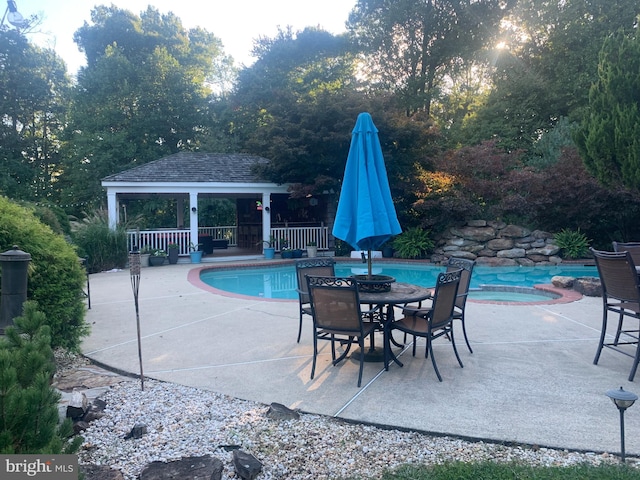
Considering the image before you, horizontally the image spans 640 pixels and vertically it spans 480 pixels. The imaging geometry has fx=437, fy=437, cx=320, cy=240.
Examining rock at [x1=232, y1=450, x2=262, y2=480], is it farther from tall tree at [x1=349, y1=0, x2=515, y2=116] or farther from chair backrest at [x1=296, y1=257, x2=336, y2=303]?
tall tree at [x1=349, y1=0, x2=515, y2=116]

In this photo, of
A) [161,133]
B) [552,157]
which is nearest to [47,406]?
[552,157]

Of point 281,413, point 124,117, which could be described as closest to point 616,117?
point 281,413

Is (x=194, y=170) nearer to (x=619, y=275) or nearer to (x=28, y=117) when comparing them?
(x=28, y=117)

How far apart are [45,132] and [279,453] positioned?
25365mm

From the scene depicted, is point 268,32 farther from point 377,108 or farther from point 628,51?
point 628,51

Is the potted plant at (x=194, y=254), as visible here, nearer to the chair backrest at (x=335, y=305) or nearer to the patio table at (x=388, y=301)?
the patio table at (x=388, y=301)

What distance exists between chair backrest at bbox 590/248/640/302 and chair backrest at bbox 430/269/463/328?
1.26m

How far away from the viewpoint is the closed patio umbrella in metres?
4.16

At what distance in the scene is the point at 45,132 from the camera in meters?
22.6

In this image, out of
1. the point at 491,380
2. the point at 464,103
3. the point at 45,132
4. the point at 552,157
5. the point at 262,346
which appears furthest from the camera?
the point at 464,103

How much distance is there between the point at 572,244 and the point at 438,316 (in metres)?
11.5

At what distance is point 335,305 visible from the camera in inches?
142

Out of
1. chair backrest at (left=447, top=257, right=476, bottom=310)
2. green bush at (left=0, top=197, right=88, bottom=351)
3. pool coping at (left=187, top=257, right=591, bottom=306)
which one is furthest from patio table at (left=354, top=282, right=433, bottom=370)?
pool coping at (left=187, top=257, right=591, bottom=306)

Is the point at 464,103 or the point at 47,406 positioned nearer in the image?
the point at 47,406
